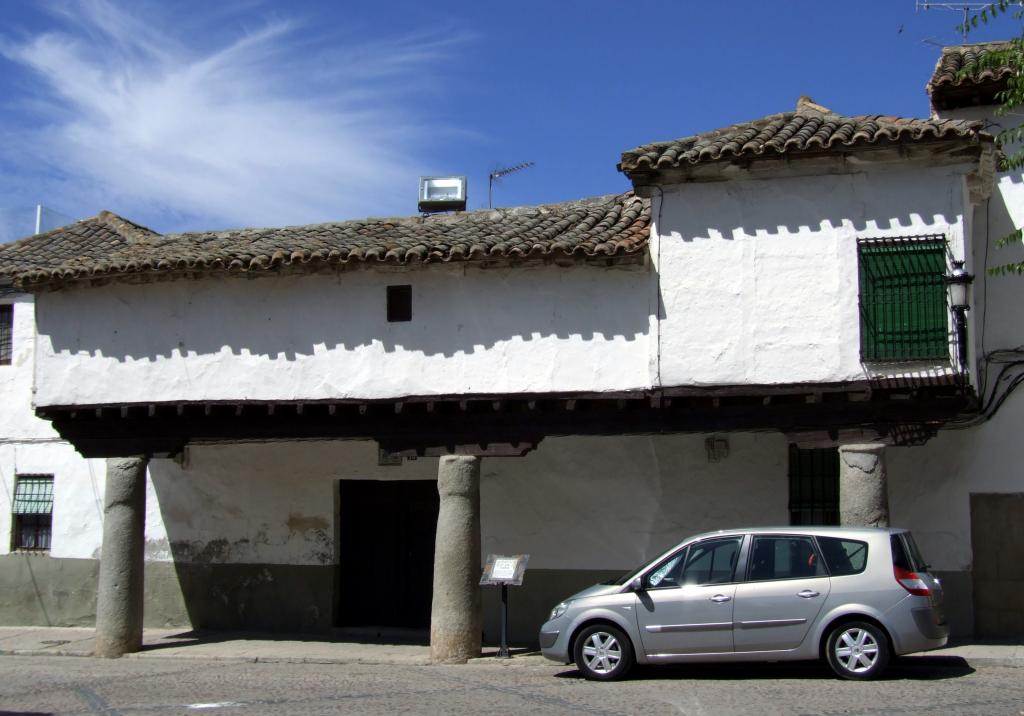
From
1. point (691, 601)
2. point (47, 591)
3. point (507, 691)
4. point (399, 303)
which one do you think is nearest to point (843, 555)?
point (691, 601)

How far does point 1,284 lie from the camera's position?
18109 mm

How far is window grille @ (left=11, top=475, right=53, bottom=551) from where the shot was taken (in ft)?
58.9

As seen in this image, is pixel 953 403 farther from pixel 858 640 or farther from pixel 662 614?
pixel 662 614

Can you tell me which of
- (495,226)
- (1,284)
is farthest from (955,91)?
(1,284)

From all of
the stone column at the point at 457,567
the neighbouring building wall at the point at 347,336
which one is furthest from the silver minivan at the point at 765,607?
the neighbouring building wall at the point at 347,336

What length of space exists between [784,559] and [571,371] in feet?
12.8

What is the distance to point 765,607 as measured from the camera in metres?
10.4

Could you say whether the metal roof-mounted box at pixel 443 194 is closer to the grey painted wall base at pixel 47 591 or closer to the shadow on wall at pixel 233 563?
the shadow on wall at pixel 233 563

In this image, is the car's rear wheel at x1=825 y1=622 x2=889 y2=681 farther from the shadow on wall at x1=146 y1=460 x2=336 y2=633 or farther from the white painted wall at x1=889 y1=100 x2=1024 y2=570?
the shadow on wall at x1=146 y1=460 x2=336 y2=633

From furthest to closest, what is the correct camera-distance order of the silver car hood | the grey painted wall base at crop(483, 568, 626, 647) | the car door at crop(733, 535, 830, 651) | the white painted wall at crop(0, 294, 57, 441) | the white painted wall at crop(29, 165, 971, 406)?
the white painted wall at crop(0, 294, 57, 441), the grey painted wall base at crop(483, 568, 626, 647), the white painted wall at crop(29, 165, 971, 406), the silver car hood, the car door at crop(733, 535, 830, 651)

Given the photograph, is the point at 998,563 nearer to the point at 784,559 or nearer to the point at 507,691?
the point at 784,559

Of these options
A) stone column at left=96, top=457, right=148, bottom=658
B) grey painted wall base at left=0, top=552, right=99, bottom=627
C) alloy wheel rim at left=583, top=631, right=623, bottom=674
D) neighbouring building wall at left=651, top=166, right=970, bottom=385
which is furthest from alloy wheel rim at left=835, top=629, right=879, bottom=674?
grey painted wall base at left=0, top=552, right=99, bottom=627

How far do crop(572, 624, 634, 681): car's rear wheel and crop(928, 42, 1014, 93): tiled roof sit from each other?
24.6ft

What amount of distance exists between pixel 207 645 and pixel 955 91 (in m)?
12.1
